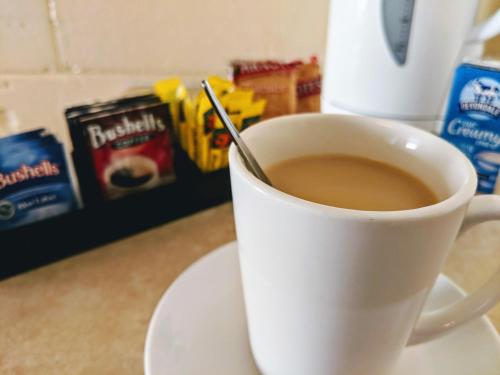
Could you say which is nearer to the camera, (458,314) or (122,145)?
(458,314)

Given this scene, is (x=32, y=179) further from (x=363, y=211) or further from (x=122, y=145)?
(x=363, y=211)

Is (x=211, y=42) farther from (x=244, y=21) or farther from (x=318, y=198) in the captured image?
(x=318, y=198)

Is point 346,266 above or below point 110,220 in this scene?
above

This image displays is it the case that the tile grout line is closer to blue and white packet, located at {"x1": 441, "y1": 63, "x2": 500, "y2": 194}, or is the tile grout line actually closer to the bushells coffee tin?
the bushells coffee tin

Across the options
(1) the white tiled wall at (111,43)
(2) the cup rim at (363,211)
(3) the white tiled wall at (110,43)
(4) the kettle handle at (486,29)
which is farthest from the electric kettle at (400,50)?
(2) the cup rim at (363,211)

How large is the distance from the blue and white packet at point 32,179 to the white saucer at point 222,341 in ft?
0.64

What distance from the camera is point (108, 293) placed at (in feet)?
1.44

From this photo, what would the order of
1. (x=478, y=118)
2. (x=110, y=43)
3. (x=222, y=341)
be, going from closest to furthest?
(x=222, y=341), (x=478, y=118), (x=110, y=43)

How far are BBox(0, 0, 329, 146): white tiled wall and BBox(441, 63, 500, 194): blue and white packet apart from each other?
40 centimetres

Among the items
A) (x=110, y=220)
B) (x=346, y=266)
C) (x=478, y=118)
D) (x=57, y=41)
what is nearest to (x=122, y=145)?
(x=110, y=220)

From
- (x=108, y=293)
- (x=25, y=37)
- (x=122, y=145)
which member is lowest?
(x=108, y=293)

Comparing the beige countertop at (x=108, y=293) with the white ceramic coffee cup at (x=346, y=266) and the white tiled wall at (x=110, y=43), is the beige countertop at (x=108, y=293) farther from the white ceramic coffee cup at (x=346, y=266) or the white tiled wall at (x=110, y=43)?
the white tiled wall at (x=110, y=43)

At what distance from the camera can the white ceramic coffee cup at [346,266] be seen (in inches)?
9.5

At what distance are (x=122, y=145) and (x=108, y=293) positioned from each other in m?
0.18
